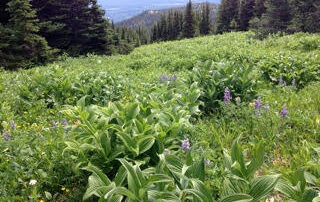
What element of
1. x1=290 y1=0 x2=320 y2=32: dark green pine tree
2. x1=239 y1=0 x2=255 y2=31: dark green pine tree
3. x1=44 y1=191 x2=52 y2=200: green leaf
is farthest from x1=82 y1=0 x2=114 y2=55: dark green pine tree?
x1=239 y1=0 x2=255 y2=31: dark green pine tree

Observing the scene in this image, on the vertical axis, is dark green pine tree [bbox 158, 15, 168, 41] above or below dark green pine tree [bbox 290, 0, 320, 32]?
below

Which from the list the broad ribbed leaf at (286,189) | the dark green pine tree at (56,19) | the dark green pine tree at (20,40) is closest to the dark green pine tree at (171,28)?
the dark green pine tree at (56,19)

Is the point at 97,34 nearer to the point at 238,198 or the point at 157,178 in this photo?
the point at 157,178

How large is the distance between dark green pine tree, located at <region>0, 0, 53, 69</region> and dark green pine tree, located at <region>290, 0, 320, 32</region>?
57.7 ft

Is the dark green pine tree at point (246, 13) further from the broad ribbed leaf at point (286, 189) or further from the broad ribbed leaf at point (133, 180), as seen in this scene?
the broad ribbed leaf at point (133, 180)

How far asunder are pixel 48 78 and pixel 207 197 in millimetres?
5767

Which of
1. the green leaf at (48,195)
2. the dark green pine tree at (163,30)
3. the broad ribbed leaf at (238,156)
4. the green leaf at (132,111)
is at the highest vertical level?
the green leaf at (132,111)

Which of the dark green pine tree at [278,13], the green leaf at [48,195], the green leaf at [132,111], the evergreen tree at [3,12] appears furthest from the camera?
the dark green pine tree at [278,13]

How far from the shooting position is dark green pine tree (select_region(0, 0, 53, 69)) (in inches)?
620

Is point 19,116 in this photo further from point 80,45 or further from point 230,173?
point 80,45

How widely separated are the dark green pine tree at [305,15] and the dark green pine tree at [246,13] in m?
19.6

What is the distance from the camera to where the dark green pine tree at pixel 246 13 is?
1693 inches

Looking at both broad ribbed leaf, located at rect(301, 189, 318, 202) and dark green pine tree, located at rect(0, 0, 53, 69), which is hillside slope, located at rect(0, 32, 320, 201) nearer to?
broad ribbed leaf, located at rect(301, 189, 318, 202)

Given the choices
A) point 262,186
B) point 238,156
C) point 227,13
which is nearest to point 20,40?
point 238,156
